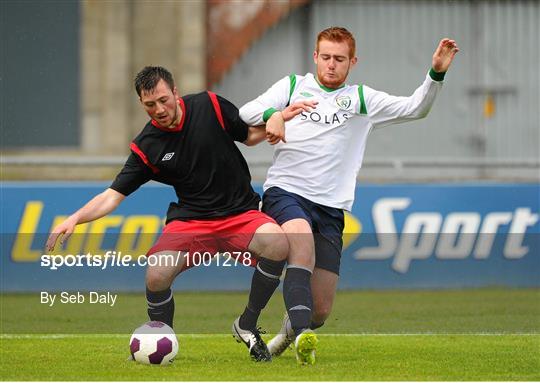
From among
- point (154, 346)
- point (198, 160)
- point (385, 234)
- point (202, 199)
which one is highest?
point (198, 160)

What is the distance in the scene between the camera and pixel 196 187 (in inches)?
309

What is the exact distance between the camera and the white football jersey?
26.1 feet

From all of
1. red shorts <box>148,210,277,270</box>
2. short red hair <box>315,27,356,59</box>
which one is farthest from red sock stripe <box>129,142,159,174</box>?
short red hair <box>315,27,356,59</box>

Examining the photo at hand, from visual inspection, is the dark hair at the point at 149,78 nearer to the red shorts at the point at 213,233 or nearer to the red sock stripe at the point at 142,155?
the red sock stripe at the point at 142,155

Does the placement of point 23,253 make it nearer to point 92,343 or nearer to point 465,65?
point 92,343

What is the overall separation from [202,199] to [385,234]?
580cm

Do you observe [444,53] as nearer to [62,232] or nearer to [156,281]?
[156,281]

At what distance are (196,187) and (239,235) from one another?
0.38 metres

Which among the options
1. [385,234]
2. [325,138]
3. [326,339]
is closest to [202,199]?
[325,138]

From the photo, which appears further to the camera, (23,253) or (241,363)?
(23,253)

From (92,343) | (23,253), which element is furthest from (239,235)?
(23,253)

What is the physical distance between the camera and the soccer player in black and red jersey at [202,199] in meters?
7.73

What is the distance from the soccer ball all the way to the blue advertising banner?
5.29m

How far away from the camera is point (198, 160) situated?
25.6 ft
